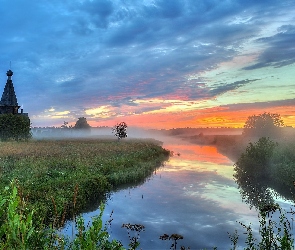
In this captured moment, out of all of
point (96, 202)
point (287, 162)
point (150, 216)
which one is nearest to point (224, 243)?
point (150, 216)

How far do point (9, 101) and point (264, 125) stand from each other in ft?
238

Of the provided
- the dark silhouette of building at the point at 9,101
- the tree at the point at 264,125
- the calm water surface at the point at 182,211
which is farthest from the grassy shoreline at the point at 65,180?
the tree at the point at 264,125

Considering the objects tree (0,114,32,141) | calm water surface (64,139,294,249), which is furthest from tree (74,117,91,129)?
calm water surface (64,139,294,249)

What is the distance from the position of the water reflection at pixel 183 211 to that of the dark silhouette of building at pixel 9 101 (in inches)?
2203

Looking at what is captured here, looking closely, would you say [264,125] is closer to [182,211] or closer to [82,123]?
[182,211]

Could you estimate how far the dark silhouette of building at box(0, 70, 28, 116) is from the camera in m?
71.6

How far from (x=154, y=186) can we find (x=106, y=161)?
25.1ft

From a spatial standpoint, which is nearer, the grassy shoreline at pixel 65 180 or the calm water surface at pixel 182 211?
the calm water surface at pixel 182 211

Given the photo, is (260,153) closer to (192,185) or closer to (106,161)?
(192,185)

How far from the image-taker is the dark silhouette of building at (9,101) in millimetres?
71562

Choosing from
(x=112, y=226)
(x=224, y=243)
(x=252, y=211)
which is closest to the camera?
(x=224, y=243)

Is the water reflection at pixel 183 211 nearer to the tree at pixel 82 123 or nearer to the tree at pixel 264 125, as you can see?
the tree at pixel 264 125

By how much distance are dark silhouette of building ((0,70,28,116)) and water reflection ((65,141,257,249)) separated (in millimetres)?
55949

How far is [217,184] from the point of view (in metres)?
26.8
